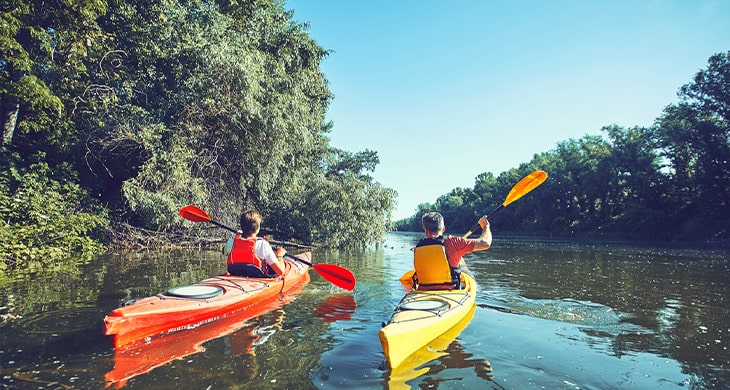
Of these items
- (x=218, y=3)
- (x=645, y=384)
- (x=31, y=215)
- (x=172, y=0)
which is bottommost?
(x=645, y=384)

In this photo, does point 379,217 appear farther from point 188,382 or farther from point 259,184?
point 188,382

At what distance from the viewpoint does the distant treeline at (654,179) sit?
29.3 m

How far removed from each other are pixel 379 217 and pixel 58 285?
11523mm

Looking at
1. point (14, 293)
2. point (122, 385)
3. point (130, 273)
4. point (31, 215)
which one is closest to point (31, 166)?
point (31, 215)

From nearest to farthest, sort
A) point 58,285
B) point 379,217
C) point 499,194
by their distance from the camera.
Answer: point 58,285 < point 379,217 < point 499,194

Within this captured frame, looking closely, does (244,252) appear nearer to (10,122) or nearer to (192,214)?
(192,214)

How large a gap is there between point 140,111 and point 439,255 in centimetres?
1055

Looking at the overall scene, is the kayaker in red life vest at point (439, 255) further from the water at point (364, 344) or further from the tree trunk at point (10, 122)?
the tree trunk at point (10, 122)

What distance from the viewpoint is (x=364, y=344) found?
13.9 feet

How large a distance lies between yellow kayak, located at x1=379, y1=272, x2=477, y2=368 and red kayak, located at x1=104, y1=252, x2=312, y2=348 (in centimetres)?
232

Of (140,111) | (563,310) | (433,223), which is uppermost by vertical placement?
(140,111)

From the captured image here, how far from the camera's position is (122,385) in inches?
122

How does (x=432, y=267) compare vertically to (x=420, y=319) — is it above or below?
above

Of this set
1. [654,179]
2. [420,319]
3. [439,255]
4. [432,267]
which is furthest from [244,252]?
[654,179]
